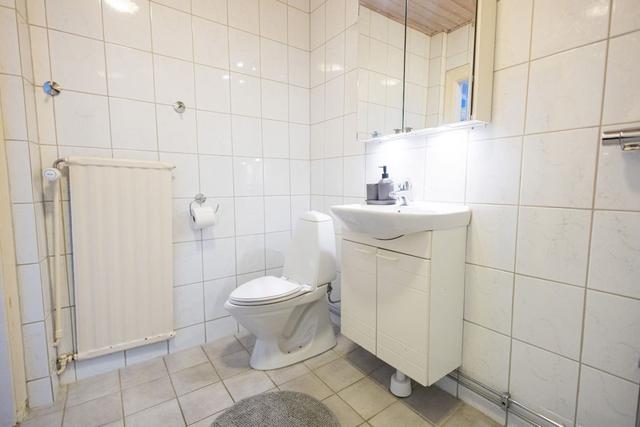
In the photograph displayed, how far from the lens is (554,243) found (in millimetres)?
1052

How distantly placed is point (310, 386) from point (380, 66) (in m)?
1.82

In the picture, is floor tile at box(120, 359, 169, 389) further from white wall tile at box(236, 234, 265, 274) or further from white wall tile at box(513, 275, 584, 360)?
white wall tile at box(513, 275, 584, 360)

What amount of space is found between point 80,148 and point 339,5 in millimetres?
1769

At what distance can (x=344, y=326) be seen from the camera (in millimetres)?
1591

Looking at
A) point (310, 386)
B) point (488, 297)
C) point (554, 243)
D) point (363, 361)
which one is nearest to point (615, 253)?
point (554, 243)

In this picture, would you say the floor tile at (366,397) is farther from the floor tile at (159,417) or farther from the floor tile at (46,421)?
the floor tile at (46,421)

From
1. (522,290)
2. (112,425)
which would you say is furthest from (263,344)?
(522,290)

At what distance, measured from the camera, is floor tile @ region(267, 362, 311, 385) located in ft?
5.03

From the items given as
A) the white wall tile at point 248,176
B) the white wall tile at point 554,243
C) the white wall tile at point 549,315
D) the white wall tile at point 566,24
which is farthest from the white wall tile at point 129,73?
the white wall tile at point 549,315

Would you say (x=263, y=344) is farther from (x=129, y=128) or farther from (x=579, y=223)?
(x=579, y=223)

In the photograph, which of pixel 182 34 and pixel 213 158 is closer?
pixel 182 34

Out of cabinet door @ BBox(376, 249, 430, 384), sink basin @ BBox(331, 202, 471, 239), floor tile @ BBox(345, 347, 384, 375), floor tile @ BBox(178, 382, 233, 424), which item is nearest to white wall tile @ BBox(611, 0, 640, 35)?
sink basin @ BBox(331, 202, 471, 239)

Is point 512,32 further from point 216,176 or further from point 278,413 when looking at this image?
point 278,413

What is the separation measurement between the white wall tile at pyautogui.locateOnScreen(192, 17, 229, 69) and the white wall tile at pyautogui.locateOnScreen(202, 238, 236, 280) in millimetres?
1136
